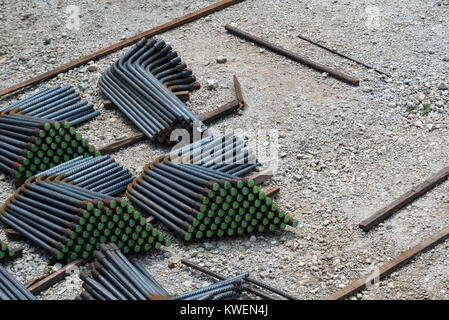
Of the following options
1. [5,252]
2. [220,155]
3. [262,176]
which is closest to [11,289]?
[5,252]

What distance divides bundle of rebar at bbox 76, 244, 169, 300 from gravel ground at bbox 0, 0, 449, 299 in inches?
14.4

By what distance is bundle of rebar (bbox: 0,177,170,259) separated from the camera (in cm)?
1264

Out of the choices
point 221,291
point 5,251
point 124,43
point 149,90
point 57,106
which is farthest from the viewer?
point 124,43

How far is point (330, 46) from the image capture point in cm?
1783

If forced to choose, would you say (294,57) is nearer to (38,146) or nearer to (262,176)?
(262,176)

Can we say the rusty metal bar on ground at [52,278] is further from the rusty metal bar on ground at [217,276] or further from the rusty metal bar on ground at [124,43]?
the rusty metal bar on ground at [124,43]

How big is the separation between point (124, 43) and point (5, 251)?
22.7 ft

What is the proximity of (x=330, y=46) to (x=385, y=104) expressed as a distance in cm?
245

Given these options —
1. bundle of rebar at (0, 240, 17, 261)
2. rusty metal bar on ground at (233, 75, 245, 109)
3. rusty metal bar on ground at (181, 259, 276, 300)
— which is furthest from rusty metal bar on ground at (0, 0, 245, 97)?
rusty metal bar on ground at (181, 259, 276, 300)

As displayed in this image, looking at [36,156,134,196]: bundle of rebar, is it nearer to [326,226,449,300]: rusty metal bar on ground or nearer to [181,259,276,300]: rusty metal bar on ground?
[181,259,276,300]: rusty metal bar on ground

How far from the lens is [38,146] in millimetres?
14367

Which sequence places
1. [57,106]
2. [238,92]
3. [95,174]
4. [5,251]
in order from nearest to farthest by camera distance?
[5,251]
[95,174]
[57,106]
[238,92]
